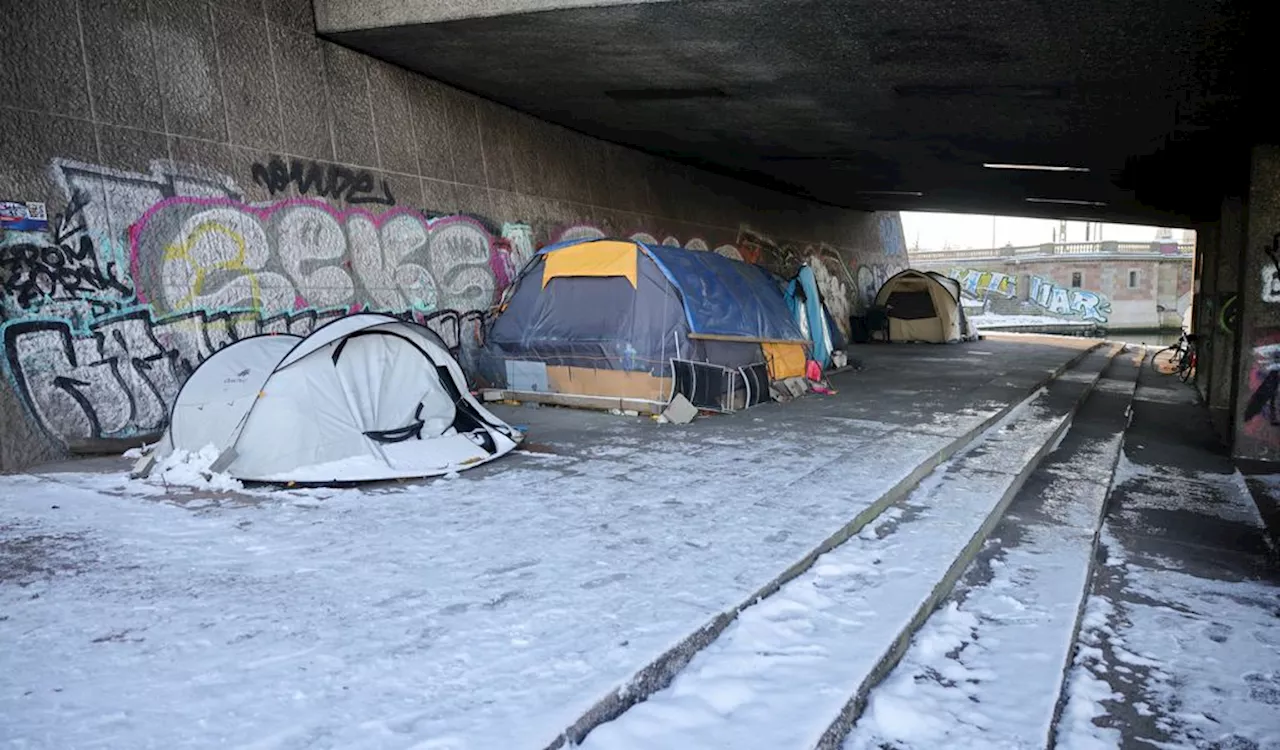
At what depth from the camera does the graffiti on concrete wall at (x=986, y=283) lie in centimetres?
4712

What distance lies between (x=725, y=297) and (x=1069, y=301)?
4315 cm

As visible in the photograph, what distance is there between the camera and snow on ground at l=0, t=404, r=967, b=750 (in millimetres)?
2713

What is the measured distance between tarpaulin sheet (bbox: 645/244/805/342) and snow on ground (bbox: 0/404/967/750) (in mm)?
2964

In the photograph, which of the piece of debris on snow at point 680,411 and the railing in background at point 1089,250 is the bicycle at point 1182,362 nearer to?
the piece of debris on snow at point 680,411

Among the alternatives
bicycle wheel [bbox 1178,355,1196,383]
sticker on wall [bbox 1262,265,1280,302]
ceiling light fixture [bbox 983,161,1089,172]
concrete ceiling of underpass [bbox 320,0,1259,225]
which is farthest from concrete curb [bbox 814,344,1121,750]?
bicycle wheel [bbox 1178,355,1196,383]

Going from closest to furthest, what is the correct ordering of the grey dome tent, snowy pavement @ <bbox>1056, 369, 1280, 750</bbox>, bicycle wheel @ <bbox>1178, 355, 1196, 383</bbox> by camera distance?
snowy pavement @ <bbox>1056, 369, 1280, 750</bbox>
bicycle wheel @ <bbox>1178, 355, 1196, 383</bbox>
the grey dome tent

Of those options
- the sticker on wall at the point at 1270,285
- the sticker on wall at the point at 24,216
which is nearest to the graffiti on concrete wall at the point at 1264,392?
the sticker on wall at the point at 1270,285

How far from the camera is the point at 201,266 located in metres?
7.44

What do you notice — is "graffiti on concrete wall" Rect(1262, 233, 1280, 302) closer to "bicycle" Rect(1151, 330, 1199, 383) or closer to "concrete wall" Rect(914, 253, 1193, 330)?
"bicycle" Rect(1151, 330, 1199, 383)

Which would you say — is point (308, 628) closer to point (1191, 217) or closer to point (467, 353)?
point (467, 353)

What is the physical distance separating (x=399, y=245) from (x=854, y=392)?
629 cm

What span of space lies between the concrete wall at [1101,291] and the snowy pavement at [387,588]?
147ft

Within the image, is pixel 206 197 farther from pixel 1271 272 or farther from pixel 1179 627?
pixel 1271 272

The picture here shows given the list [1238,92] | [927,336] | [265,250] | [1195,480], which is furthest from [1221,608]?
[927,336]
